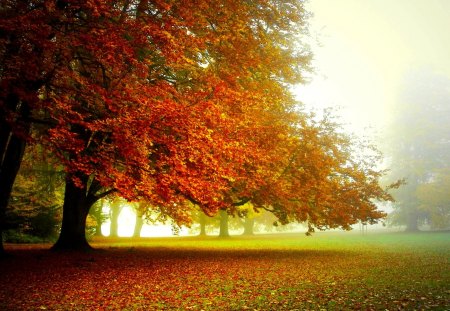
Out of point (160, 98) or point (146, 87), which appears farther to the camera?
point (160, 98)

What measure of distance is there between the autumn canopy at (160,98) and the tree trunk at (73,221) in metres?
4.26

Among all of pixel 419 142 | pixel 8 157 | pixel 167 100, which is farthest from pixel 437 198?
pixel 8 157

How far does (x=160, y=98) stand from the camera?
45.1 feet

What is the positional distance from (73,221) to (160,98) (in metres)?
9.83

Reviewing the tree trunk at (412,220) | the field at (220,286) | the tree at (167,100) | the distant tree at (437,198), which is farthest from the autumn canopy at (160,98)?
the tree trunk at (412,220)

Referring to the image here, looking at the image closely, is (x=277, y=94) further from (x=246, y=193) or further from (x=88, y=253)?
(x=88, y=253)

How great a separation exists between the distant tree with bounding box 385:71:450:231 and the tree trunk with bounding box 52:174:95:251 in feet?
151

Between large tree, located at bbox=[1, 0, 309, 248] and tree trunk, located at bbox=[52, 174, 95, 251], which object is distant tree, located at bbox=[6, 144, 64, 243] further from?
large tree, located at bbox=[1, 0, 309, 248]

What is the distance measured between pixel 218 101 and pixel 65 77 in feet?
19.0

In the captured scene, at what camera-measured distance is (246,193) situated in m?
17.4

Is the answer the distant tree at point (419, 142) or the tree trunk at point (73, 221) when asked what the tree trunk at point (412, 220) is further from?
the tree trunk at point (73, 221)

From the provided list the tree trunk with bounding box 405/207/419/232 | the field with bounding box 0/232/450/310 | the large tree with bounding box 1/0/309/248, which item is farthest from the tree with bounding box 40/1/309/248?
the tree trunk with bounding box 405/207/419/232

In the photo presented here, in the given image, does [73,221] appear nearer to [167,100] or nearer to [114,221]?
[167,100]

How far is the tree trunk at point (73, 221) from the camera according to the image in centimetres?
1895
